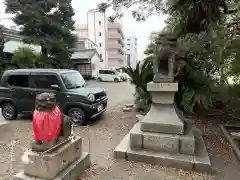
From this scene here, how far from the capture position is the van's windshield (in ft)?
22.5

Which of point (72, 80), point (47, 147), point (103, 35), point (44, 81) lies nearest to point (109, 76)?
point (72, 80)

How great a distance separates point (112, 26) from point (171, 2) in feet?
158

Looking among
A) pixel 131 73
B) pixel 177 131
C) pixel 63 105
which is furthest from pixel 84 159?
pixel 131 73

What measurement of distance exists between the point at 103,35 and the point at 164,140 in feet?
150

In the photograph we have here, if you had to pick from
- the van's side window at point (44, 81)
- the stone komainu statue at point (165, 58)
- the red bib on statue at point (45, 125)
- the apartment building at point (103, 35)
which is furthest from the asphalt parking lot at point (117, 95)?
the apartment building at point (103, 35)

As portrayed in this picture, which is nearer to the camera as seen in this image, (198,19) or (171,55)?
(171,55)

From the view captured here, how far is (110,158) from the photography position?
173 inches

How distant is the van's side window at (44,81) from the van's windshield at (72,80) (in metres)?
0.28

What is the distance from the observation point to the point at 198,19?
18.7 ft

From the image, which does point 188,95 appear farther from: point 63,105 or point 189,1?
point 63,105

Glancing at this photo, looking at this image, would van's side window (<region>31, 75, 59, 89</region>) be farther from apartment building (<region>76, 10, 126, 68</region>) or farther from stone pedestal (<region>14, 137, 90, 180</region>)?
apartment building (<region>76, 10, 126, 68</region>)

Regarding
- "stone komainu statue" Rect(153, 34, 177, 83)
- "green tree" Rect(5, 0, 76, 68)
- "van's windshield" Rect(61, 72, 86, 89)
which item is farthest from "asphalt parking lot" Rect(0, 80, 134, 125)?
"stone komainu statue" Rect(153, 34, 177, 83)

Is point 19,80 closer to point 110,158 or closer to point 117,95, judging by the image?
point 110,158

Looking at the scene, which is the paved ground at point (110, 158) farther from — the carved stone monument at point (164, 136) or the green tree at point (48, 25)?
the green tree at point (48, 25)
